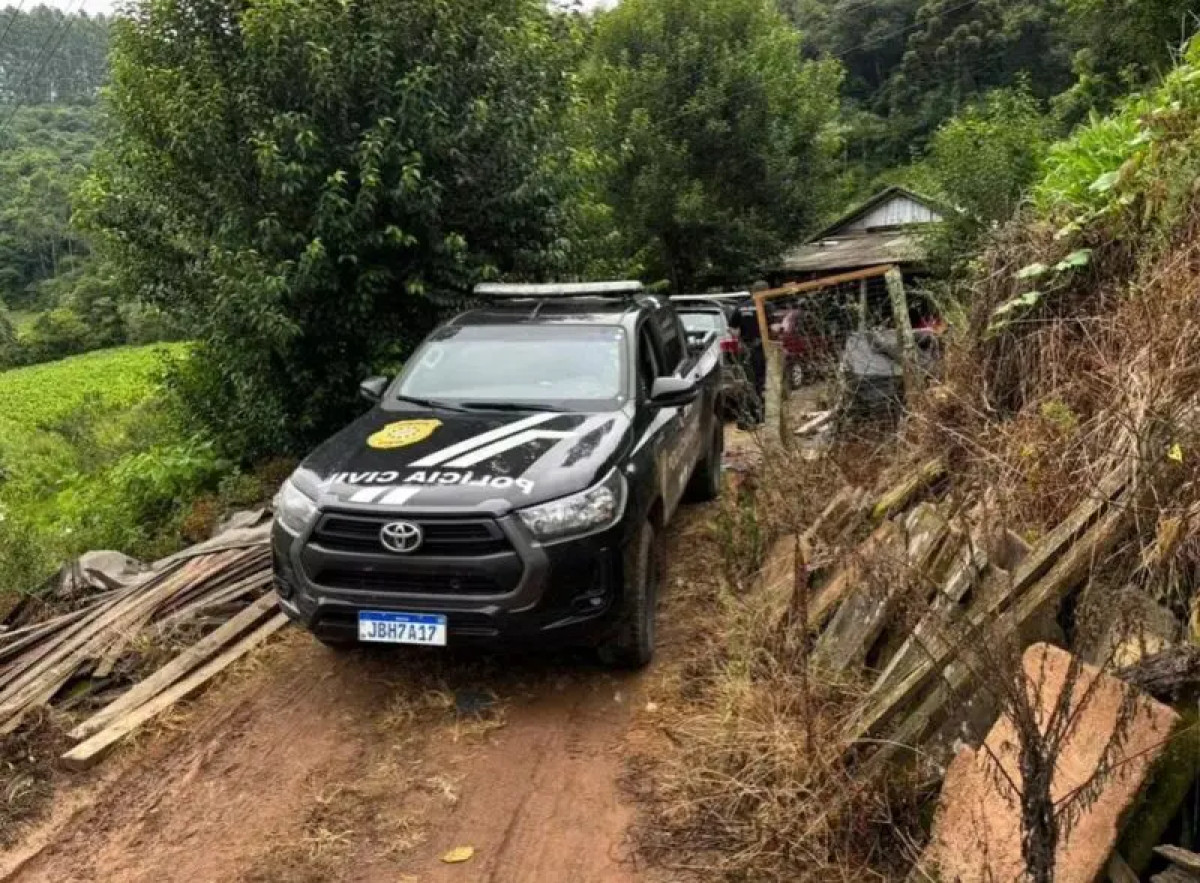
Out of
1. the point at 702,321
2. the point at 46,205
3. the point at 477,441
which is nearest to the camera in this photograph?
the point at 477,441

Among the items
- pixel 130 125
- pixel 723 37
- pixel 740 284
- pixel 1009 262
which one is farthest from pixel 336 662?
pixel 723 37

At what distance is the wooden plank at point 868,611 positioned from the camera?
4.04m

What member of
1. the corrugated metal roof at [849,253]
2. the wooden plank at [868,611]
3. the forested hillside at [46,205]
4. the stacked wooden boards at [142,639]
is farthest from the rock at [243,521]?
the forested hillside at [46,205]

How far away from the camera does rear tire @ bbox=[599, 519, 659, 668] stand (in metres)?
4.61

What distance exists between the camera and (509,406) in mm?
5367

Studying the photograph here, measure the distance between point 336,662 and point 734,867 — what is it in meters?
2.70

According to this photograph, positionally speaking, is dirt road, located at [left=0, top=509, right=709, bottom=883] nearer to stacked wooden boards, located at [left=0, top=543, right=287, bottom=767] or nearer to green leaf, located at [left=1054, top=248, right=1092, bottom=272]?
stacked wooden boards, located at [left=0, top=543, right=287, bottom=767]

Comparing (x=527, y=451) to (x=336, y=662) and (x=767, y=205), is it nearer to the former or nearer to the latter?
(x=336, y=662)

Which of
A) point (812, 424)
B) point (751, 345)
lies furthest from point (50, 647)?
point (751, 345)

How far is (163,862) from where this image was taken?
3.60 metres

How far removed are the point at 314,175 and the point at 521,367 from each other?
3.27 metres

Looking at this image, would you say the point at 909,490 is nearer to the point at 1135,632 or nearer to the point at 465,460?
the point at 1135,632

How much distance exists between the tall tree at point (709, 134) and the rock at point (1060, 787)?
1823 centimetres

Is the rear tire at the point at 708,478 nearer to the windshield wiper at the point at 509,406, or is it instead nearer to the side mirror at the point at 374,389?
the windshield wiper at the point at 509,406
